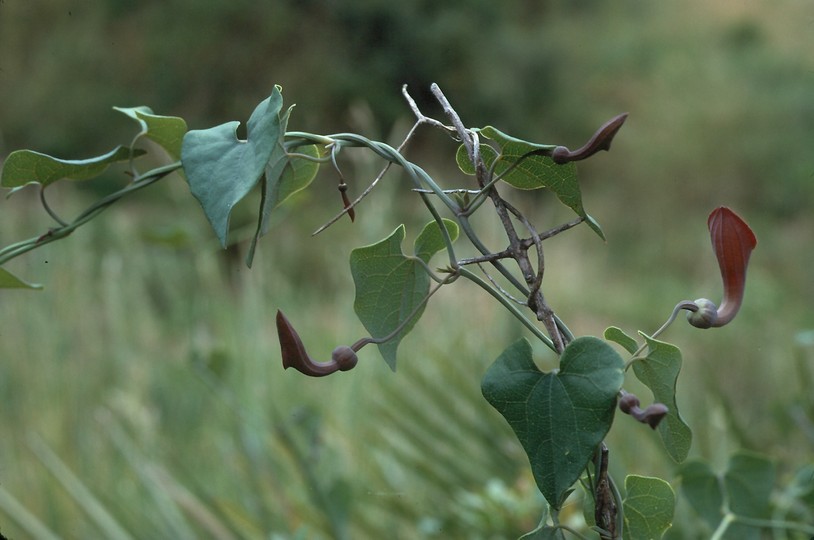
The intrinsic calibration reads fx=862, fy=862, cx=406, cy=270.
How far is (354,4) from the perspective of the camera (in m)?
2.12

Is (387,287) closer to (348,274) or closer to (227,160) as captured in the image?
(227,160)

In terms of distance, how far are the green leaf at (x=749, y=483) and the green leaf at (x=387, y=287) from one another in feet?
0.51

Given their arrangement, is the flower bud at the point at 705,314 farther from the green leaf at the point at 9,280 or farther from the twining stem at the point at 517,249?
the green leaf at the point at 9,280

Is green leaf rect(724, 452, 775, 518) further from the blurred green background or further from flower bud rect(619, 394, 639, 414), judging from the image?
flower bud rect(619, 394, 639, 414)

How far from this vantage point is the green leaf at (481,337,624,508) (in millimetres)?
139

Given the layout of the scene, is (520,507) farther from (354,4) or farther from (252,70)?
(252,70)

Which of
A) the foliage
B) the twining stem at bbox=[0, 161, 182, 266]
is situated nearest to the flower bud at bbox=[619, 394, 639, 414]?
the foliage

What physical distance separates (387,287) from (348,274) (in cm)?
129

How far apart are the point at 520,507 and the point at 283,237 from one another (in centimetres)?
260

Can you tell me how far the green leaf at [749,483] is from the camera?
0.28 m

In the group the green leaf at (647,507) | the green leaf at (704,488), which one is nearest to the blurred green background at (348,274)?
the green leaf at (704,488)

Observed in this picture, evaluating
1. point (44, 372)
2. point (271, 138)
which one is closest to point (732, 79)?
point (44, 372)

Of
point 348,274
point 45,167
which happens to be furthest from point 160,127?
point 348,274

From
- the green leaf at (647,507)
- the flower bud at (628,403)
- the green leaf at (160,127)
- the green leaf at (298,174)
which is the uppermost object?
the green leaf at (160,127)
